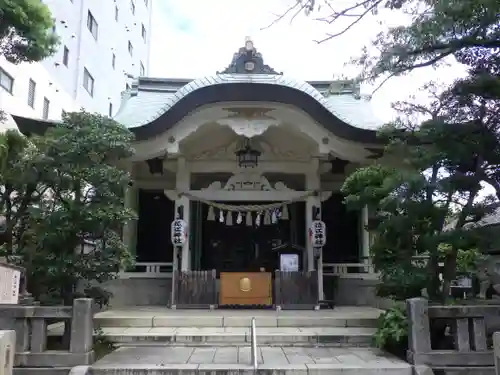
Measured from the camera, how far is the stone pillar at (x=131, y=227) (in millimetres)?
13059

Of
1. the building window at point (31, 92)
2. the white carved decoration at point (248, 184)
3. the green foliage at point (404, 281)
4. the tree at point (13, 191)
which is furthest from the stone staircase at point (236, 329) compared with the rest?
the building window at point (31, 92)

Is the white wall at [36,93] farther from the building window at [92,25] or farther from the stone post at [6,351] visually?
the stone post at [6,351]

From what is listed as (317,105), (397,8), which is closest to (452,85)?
(397,8)

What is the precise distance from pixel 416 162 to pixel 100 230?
209 inches

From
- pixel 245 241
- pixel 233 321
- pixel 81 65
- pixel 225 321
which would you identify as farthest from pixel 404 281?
pixel 81 65

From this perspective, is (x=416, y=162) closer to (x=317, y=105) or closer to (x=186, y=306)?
(x=317, y=105)

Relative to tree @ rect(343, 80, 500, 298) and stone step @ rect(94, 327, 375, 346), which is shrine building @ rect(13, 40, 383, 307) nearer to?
stone step @ rect(94, 327, 375, 346)

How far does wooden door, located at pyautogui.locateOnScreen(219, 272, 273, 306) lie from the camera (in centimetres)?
1122

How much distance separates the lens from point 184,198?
12609mm

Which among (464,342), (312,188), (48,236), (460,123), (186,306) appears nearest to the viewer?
(464,342)

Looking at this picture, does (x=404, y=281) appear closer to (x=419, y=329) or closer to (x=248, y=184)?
(x=419, y=329)

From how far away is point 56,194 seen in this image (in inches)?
317

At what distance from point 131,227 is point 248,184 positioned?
3640mm

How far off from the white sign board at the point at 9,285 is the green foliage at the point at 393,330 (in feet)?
18.9
